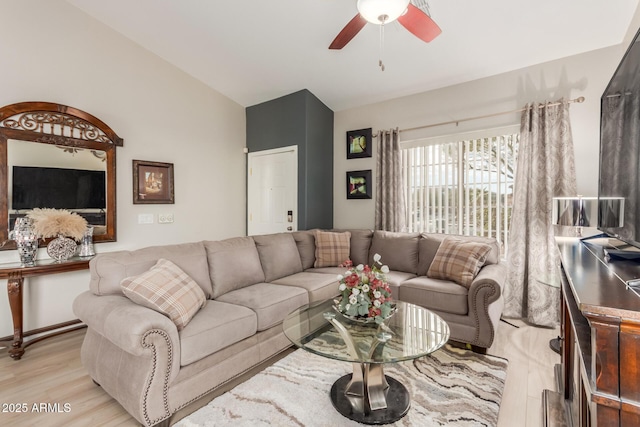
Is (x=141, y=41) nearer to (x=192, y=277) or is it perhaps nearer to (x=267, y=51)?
(x=267, y=51)

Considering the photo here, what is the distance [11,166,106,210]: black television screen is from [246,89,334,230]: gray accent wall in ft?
7.11

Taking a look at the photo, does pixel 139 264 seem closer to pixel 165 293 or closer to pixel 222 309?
pixel 165 293

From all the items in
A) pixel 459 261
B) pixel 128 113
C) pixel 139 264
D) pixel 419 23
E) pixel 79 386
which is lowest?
pixel 79 386

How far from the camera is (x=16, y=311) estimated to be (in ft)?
8.11

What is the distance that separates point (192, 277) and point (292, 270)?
1.19m

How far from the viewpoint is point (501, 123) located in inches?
131

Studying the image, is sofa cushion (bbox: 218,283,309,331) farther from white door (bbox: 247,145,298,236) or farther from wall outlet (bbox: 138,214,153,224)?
wall outlet (bbox: 138,214,153,224)

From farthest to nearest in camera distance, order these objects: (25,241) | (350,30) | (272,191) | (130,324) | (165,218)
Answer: (272,191)
(165,218)
(25,241)
(350,30)
(130,324)

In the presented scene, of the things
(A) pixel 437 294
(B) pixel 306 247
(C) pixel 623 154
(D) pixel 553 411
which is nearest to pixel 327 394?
(D) pixel 553 411

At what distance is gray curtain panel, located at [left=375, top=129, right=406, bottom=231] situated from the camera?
3957 millimetres

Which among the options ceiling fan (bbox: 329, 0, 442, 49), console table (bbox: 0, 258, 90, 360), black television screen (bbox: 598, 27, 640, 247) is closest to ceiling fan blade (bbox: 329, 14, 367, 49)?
ceiling fan (bbox: 329, 0, 442, 49)

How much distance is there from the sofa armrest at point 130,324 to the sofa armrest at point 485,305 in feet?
7.27

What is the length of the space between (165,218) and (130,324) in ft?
Result: 8.14

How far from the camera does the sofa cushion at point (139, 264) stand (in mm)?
1974
